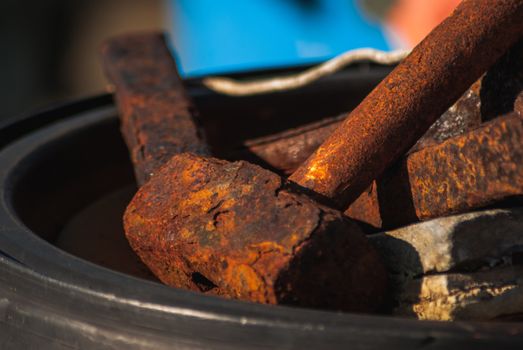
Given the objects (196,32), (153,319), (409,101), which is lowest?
(153,319)

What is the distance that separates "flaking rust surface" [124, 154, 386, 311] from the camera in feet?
3.56

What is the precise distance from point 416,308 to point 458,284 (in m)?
0.07

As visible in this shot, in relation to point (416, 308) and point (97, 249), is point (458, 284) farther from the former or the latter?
point (97, 249)

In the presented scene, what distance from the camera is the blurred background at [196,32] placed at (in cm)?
496

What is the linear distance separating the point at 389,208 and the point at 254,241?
1.12ft

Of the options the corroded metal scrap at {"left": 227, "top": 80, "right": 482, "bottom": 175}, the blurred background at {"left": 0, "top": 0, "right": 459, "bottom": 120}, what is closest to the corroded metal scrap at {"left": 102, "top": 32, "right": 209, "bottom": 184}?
the corroded metal scrap at {"left": 227, "top": 80, "right": 482, "bottom": 175}

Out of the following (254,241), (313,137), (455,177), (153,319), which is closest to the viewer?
(153,319)

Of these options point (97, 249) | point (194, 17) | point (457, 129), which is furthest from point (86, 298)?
point (194, 17)

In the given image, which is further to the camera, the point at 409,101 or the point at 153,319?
the point at 409,101

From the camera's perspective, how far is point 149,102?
184 cm

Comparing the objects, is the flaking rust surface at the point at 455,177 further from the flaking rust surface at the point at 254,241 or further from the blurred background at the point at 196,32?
the blurred background at the point at 196,32

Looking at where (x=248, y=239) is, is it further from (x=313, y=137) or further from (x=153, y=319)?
(x=313, y=137)

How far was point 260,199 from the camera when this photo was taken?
1.17 meters

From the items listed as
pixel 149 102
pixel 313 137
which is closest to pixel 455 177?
pixel 313 137
